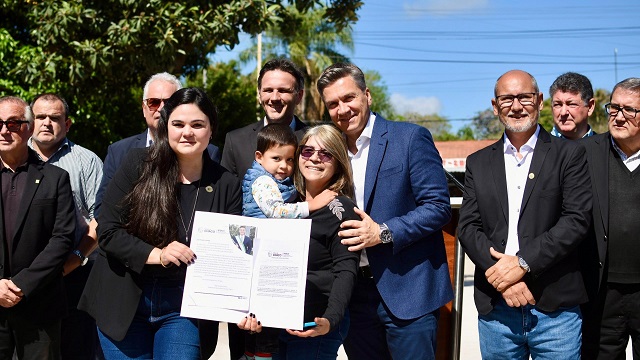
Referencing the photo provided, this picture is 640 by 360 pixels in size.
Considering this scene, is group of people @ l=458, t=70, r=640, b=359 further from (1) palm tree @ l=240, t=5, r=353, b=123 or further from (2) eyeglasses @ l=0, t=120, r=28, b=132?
(1) palm tree @ l=240, t=5, r=353, b=123

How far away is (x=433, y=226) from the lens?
163 inches

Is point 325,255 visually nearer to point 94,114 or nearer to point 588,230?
point 588,230

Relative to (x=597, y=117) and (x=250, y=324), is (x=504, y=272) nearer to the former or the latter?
(x=250, y=324)

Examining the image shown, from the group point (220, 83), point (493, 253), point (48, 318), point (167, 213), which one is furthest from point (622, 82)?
point (220, 83)

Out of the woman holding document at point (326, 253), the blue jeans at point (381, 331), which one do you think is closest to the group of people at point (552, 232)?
the blue jeans at point (381, 331)

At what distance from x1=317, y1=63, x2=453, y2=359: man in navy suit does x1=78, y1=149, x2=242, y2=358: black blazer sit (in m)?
0.83

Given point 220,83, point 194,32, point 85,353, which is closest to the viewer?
point 85,353

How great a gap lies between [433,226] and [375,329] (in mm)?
750

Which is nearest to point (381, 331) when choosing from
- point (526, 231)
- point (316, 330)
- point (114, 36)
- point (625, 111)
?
point (316, 330)

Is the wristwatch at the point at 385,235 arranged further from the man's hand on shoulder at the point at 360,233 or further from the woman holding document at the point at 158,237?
the woman holding document at the point at 158,237

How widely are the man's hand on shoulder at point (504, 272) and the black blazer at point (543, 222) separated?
0.06 m

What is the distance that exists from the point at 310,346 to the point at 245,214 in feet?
2.71

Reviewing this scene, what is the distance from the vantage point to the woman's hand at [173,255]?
11.8ft

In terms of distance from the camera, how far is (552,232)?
3992mm
